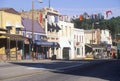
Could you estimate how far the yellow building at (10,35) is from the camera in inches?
2060

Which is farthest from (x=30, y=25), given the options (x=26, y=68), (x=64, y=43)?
(x=26, y=68)

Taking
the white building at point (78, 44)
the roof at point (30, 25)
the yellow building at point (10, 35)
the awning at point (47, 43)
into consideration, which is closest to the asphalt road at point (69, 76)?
the yellow building at point (10, 35)

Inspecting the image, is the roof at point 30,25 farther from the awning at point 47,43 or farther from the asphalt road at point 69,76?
the asphalt road at point 69,76

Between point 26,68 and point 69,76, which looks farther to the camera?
point 26,68

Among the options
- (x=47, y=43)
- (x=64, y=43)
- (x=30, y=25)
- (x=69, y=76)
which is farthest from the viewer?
(x=64, y=43)

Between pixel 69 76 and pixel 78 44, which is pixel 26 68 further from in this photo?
pixel 78 44

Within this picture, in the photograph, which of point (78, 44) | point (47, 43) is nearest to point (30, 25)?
point (47, 43)

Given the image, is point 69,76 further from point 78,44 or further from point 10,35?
point 78,44

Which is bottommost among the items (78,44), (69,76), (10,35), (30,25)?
(69,76)

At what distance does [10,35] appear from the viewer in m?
52.2

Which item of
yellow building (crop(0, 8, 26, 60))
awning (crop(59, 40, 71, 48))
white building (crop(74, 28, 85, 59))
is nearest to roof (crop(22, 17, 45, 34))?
yellow building (crop(0, 8, 26, 60))

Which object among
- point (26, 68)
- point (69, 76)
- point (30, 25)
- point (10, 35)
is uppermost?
point (30, 25)

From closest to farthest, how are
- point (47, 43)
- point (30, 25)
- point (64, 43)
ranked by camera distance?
1. point (30, 25)
2. point (47, 43)
3. point (64, 43)

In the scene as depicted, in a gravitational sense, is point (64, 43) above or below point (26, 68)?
above
